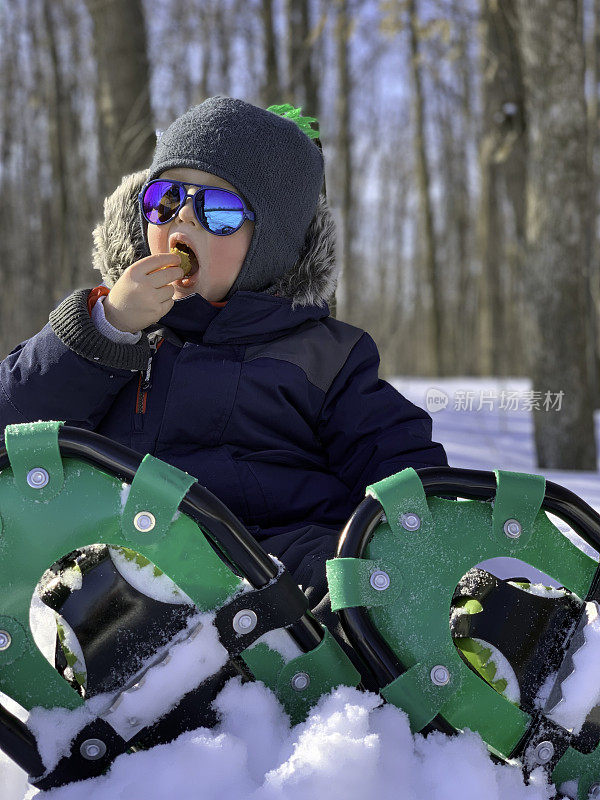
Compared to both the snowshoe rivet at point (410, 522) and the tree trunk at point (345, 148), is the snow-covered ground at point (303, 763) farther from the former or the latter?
the tree trunk at point (345, 148)

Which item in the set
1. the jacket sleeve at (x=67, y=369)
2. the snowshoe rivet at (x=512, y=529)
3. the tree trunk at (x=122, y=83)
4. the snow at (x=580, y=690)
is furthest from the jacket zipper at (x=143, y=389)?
the tree trunk at (x=122, y=83)

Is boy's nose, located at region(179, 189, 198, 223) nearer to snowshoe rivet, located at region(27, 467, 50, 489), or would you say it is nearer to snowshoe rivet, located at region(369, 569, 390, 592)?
snowshoe rivet, located at region(27, 467, 50, 489)

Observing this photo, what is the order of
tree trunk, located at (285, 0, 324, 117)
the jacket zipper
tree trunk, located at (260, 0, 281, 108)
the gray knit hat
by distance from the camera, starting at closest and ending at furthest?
the jacket zipper, the gray knit hat, tree trunk, located at (260, 0, 281, 108), tree trunk, located at (285, 0, 324, 117)

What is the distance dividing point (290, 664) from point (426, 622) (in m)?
0.19

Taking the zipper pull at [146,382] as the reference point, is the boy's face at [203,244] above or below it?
above

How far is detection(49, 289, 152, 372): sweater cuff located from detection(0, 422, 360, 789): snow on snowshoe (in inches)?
14.7

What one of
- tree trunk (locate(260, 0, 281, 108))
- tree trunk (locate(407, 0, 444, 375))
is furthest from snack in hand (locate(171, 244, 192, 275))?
tree trunk (locate(407, 0, 444, 375))

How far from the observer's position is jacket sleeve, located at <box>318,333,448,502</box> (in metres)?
1.56

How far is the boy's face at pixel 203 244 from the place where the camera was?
1615mm

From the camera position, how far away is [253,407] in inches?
62.1

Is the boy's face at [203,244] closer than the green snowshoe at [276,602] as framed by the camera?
No

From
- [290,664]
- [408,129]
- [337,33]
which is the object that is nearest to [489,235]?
[337,33]

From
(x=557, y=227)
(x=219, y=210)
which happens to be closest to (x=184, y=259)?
(x=219, y=210)

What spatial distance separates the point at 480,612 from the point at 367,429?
560 millimetres
